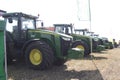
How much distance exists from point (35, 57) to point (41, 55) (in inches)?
14.6

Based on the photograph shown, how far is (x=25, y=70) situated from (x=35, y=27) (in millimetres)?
2458

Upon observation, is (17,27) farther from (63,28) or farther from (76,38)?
(76,38)

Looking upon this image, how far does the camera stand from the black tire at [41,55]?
1047 cm

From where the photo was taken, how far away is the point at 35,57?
426 inches

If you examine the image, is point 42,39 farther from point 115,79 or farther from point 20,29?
point 115,79

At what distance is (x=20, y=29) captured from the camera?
11492 millimetres

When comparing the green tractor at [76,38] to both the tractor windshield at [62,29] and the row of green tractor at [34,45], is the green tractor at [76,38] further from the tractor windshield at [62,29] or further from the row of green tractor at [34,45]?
the row of green tractor at [34,45]

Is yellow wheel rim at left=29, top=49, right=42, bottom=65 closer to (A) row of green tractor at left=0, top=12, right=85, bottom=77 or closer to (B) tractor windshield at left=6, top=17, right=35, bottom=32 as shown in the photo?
(A) row of green tractor at left=0, top=12, right=85, bottom=77

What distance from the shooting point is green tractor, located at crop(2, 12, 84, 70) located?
417 inches

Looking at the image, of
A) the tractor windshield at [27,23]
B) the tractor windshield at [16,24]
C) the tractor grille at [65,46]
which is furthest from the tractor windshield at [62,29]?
the tractor grille at [65,46]

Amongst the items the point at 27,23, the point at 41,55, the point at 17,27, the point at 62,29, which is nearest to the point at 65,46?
the point at 41,55

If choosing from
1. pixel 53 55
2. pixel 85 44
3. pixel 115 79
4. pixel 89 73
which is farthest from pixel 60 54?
pixel 85 44

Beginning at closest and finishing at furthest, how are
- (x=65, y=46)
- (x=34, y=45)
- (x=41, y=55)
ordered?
(x=41, y=55)
(x=34, y=45)
(x=65, y=46)

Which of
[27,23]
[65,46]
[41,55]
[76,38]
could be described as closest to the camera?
[41,55]
